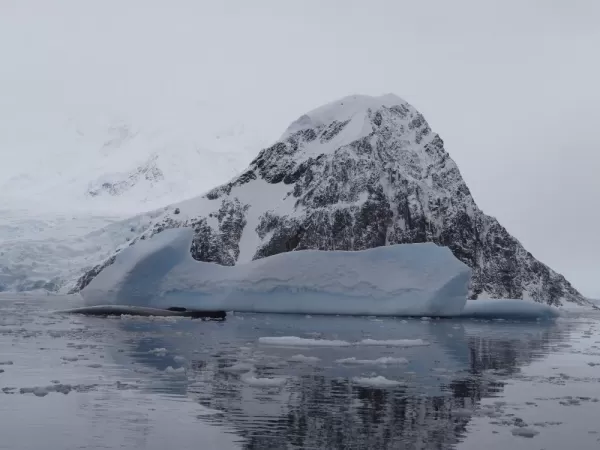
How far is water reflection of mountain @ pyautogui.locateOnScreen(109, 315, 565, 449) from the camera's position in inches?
355

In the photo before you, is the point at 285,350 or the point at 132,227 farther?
the point at 132,227

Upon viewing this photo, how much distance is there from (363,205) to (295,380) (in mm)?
71753

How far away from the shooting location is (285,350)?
19047 mm

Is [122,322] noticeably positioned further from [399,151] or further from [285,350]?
[399,151]

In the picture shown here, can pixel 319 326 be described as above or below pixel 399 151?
below

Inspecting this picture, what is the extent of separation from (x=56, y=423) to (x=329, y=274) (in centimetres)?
2551

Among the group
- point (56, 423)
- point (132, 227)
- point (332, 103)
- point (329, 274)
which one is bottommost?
point (56, 423)

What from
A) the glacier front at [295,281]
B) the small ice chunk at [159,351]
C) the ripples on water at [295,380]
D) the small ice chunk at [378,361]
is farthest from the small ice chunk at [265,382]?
the glacier front at [295,281]

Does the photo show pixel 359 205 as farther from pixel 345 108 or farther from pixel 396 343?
pixel 396 343

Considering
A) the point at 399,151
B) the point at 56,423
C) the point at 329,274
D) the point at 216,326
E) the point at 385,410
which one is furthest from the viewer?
the point at 399,151

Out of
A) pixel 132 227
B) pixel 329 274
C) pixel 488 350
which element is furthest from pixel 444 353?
pixel 132 227

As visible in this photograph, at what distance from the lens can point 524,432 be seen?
30.2ft

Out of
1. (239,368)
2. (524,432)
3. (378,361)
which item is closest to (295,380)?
(239,368)

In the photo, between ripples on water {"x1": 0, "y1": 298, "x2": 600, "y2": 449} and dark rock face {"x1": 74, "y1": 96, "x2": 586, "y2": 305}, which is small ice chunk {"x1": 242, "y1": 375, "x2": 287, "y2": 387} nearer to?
ripples on water {"x1": 0, "y1": 298, "x2": 600, "y2": 449}
